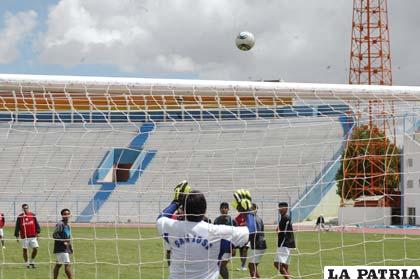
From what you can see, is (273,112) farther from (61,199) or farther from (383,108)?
(61,199)

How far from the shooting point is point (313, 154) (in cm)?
1692

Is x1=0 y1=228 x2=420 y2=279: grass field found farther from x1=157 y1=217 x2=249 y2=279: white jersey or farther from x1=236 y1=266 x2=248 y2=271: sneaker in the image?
x1=157 y1=217 x2=249 y2=279: white jersey

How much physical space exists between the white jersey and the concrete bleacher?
12.9 ft

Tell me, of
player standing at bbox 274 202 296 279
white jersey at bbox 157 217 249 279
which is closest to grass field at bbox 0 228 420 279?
player standing at bbox 274 202 296 279

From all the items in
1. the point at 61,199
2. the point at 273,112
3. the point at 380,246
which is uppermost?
the point at 273,112

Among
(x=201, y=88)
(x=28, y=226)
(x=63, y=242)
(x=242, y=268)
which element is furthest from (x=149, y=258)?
(x=201, y=88)

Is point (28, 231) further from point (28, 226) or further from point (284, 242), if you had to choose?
point (284, 242)

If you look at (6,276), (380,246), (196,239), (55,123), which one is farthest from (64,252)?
(380,246)

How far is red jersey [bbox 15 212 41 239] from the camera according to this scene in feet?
47.6

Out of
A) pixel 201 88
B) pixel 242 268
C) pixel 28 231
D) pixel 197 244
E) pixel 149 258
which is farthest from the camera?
pixel 149 258

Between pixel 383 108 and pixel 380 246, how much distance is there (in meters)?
12.9

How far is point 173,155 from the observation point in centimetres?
1783

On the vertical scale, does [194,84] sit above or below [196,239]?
above

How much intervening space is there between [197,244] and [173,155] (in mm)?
12730
